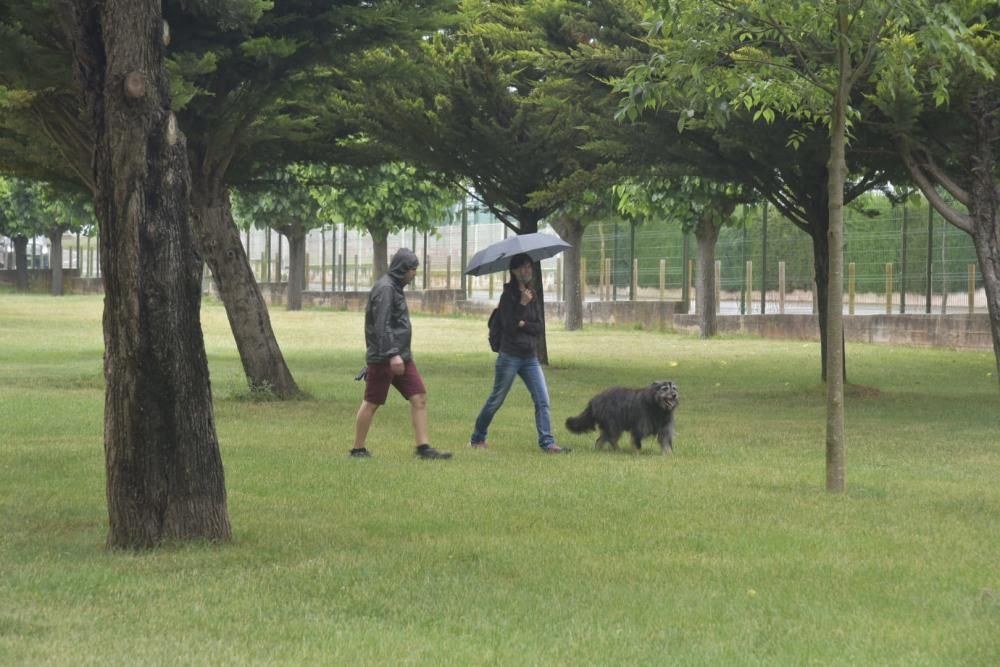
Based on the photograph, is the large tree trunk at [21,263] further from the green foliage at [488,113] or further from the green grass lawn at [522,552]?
the green grass lawn at [522,552]

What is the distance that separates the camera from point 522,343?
1379 centimetres

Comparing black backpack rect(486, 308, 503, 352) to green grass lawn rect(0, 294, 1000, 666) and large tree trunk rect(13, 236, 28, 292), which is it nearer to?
green grass lawn rect(0, 294, 1000, 666)

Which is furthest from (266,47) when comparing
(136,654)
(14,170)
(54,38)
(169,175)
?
(136,654)

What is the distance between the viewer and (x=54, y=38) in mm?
15008

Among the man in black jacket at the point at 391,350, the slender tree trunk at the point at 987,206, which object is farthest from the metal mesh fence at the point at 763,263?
the man in black jacket at the point at 391,350

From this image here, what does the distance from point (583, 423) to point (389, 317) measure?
2537 millimetres

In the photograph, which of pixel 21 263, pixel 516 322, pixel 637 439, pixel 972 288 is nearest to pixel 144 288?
pixel 516 322

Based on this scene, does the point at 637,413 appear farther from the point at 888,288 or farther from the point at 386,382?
the point at 888,288

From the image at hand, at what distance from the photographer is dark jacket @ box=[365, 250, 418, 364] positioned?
12.6 meters

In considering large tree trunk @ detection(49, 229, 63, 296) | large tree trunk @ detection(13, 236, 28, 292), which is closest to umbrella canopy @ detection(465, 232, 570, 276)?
large tree trunk @ detection(49, 229, 63, 296)

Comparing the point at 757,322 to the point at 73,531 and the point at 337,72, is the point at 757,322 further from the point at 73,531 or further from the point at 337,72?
the point at 73,531

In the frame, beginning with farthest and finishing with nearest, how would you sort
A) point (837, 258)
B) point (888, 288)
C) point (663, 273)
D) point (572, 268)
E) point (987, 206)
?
point (663, 273), point (572, 268), point (888, 288), point (987, 206), point (837, 258)

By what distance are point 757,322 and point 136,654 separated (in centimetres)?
3431

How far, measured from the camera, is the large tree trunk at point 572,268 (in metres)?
40.1
